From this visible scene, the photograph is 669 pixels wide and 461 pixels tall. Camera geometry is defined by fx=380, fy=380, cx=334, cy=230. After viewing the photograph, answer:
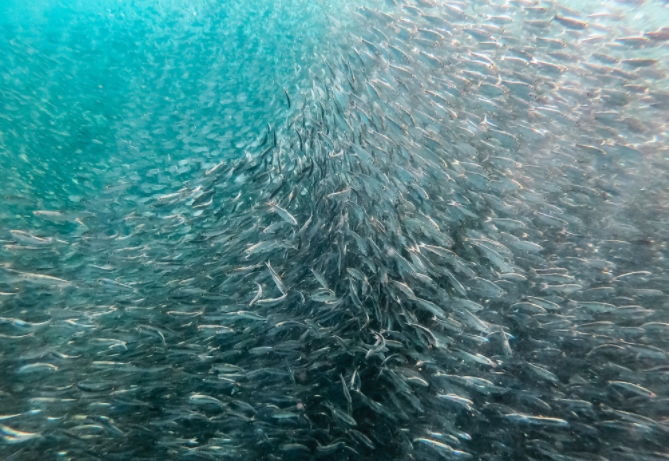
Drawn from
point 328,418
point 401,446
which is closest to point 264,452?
point 328,418

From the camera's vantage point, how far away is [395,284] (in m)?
4.78

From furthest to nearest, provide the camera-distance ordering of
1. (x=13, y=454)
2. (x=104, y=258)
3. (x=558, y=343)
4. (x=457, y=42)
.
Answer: (x=457, y=42) < (x=104, y=258) < (x=558, y=343) < (x=13, y=454)

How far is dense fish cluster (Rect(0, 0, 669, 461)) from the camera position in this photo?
14.9ft

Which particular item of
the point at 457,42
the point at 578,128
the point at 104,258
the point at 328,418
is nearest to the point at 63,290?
the point at 104,258

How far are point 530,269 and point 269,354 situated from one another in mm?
3922

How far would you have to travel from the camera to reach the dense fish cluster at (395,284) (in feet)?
14.9

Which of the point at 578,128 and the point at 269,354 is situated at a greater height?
the point at 578,128

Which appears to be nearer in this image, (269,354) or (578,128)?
(269,354)

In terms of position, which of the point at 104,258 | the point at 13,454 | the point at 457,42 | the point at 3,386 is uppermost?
the point at 457,42

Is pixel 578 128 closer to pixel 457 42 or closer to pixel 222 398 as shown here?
pixel 457 42

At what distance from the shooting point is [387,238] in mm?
5078

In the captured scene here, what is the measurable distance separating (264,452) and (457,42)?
24.1 ft

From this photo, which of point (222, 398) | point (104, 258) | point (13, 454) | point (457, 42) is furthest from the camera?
point (457, 42)

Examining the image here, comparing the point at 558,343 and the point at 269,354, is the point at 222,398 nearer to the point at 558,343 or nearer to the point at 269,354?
the point at 269,354
